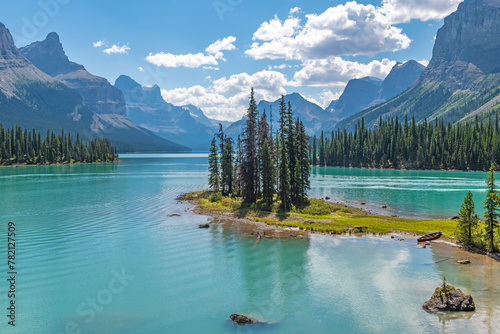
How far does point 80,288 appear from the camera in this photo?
2948 centimetres

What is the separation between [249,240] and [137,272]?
1683 cm

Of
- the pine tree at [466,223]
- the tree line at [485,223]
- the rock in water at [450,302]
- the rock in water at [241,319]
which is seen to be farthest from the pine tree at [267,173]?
the rock in water at [241,319]

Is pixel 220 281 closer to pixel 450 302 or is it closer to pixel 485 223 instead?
pixel 450 302

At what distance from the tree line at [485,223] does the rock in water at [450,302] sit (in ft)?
49.0

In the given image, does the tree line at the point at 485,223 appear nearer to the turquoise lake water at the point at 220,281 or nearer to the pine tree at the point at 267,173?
the turquoise lake water at the point at 220,281

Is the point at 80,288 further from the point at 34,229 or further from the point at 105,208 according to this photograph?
the point at 105,208

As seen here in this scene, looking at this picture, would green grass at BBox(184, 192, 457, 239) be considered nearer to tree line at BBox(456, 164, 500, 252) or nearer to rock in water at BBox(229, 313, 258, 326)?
tree line at BBox(456, 164, 500, 252)

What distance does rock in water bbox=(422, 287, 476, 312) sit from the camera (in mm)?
24797

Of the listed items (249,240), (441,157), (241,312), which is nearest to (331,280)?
(241,312)

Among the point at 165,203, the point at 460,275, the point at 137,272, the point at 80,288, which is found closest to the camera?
the point at 80,288

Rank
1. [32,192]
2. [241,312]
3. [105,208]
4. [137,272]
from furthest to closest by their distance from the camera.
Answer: [32,192], [105,208], [137,272], [241,312]

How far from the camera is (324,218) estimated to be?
58844 millimetres

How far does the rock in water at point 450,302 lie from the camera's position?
24797mm

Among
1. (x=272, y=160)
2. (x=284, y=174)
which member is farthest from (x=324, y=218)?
(x=272, y=160)
